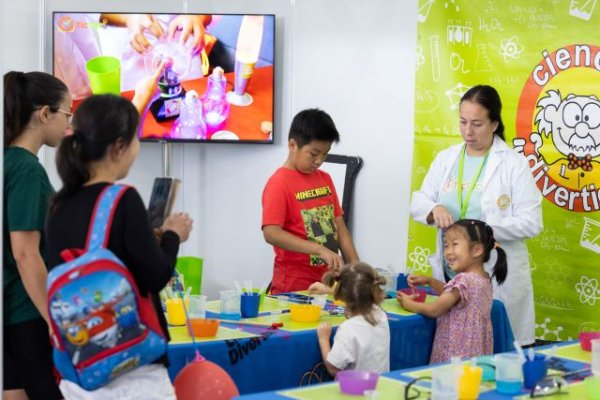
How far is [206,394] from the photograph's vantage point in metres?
2.77

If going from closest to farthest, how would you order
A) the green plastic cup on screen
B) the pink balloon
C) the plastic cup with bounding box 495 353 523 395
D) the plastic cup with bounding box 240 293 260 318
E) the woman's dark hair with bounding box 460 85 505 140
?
the plastic cup with bounding box 495 353 523 395 → the pink balloon → the plastic cup with bounding box 240 293 260 318 → the woman's dark hair with bounding box 460 85 505 140 → the green plastic cup on screen

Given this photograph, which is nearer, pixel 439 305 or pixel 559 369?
pixel 559 369

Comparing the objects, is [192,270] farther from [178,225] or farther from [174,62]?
[178,225]

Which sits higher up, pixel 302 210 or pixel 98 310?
pixel 302 210

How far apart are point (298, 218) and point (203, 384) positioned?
1.56 m

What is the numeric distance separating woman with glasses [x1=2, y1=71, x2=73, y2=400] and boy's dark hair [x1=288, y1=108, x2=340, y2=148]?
1.44m

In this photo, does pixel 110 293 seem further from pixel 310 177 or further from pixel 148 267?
pixel 310 177

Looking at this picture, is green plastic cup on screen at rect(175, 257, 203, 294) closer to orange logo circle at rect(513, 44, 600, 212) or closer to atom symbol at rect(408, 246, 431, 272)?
atom symbol at rect(408, 246, 431, 272)

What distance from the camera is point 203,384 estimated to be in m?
2.78

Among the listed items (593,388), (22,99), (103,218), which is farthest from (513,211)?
(103,218)

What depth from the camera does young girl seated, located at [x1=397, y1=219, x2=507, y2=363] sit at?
12.4 feet

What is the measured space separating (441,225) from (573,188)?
1.09 m

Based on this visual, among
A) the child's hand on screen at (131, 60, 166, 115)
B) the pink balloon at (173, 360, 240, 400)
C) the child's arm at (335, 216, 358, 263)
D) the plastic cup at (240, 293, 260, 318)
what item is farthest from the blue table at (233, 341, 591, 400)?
the child's hand on screen at (131, 60, 166, 115)

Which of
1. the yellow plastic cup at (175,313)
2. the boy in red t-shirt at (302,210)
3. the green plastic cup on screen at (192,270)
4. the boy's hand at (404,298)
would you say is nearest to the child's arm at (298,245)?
the boy in red t-shirt at (302,210)
